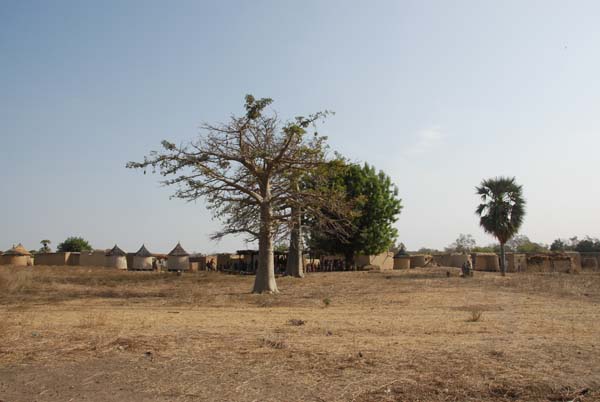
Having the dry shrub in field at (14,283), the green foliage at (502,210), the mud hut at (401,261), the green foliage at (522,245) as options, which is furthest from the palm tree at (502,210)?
the green foliage at (522,245)

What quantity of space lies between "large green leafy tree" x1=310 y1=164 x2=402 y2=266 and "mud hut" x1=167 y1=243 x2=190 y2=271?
11694mm

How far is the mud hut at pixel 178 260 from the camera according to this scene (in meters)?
45.6

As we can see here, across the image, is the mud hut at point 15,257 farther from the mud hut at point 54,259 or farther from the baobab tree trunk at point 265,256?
the baobab tree trunk at point 265,256

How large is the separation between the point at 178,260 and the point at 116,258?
5.45m

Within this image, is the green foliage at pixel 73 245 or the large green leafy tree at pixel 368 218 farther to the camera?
the green foliage at pixel 73 245

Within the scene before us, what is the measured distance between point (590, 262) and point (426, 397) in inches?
1710

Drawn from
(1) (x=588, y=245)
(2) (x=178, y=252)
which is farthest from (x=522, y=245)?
(2) (x=178, y=252)

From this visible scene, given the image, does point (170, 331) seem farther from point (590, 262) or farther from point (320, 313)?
point (590, 262)

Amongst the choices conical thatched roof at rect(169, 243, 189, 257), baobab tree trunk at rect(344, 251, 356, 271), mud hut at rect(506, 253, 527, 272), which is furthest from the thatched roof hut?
mud hut at rect(506, 253, 527, 272)

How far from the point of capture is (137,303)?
52.6ft

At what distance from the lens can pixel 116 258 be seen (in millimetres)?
45938

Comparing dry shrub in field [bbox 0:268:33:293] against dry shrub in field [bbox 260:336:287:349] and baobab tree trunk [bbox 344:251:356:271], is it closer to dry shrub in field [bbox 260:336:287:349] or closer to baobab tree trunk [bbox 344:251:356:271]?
dry shrub in field [bbox 260:336:287:349]

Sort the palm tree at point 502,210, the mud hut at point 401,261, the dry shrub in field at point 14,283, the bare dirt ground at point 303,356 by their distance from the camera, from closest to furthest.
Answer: the bare dirt ground at point 303,356 → the dry shrub in field at point 14,283 → the palm tree at point 502,210 → the mud hut at point 401,261

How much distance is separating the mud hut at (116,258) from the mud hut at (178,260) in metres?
4.26
